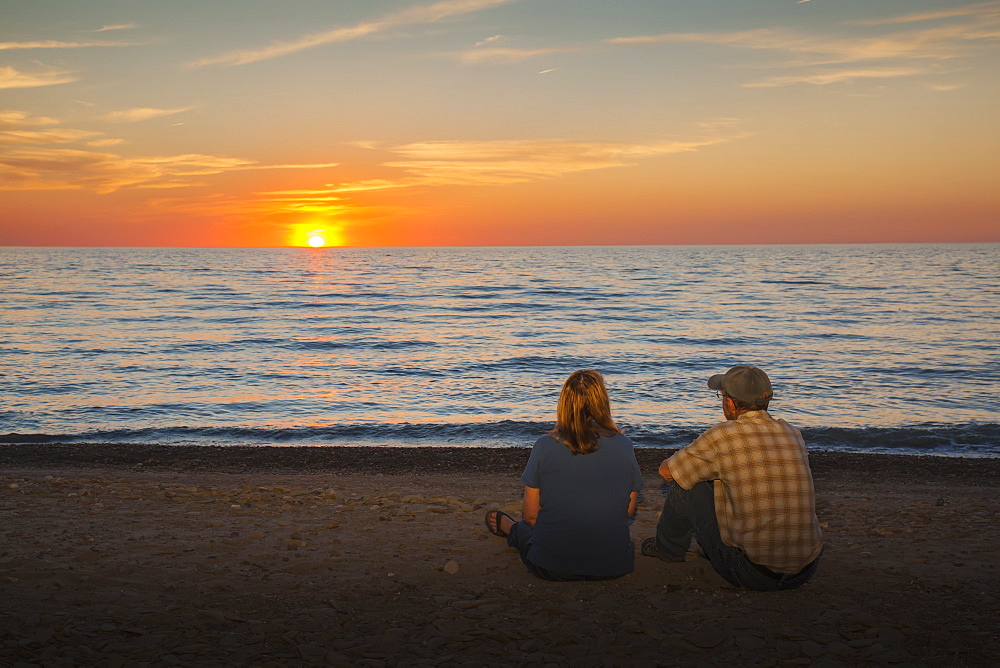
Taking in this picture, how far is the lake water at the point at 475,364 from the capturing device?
13.8 metres

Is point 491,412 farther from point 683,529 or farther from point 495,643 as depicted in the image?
point 495,643

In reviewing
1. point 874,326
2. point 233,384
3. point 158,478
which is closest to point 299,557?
point 158,478

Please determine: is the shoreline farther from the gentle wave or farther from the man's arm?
the man's arm

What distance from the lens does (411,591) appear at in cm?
488

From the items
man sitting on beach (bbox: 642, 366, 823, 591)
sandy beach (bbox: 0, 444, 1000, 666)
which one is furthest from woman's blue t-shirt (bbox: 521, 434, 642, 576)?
man sitting on beach (bbox: 642, 366, 823, 591)

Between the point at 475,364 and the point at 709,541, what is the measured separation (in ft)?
56.3

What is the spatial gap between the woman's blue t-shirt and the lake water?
7.86 meters

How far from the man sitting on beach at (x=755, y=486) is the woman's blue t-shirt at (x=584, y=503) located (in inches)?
12.3

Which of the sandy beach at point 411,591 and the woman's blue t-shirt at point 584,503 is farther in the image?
the woman's blue t-shirt at point 584,503

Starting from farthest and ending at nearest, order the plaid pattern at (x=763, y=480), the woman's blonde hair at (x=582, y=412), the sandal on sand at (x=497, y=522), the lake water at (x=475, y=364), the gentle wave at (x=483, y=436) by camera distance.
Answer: the lake water at (x=475, y=364) → the gentle wave at (x=483, y=436) → the sandal on sand at (x=497, y=522) → the woman's blonde hair at (x=582, y=412) → the plaid pattern at (x=763, y=480)

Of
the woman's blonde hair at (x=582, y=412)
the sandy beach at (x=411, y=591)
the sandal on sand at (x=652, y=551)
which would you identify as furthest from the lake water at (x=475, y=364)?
the woman's blonde hair at (x=582, y=412)

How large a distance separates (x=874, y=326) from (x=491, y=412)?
20753mm

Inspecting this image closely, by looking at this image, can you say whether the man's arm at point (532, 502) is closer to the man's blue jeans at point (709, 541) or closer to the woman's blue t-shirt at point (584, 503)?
the woman's blue t-shirt at point (584, 503)

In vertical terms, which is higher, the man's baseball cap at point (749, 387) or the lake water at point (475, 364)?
the man's baseball cap at point (749, 387)
